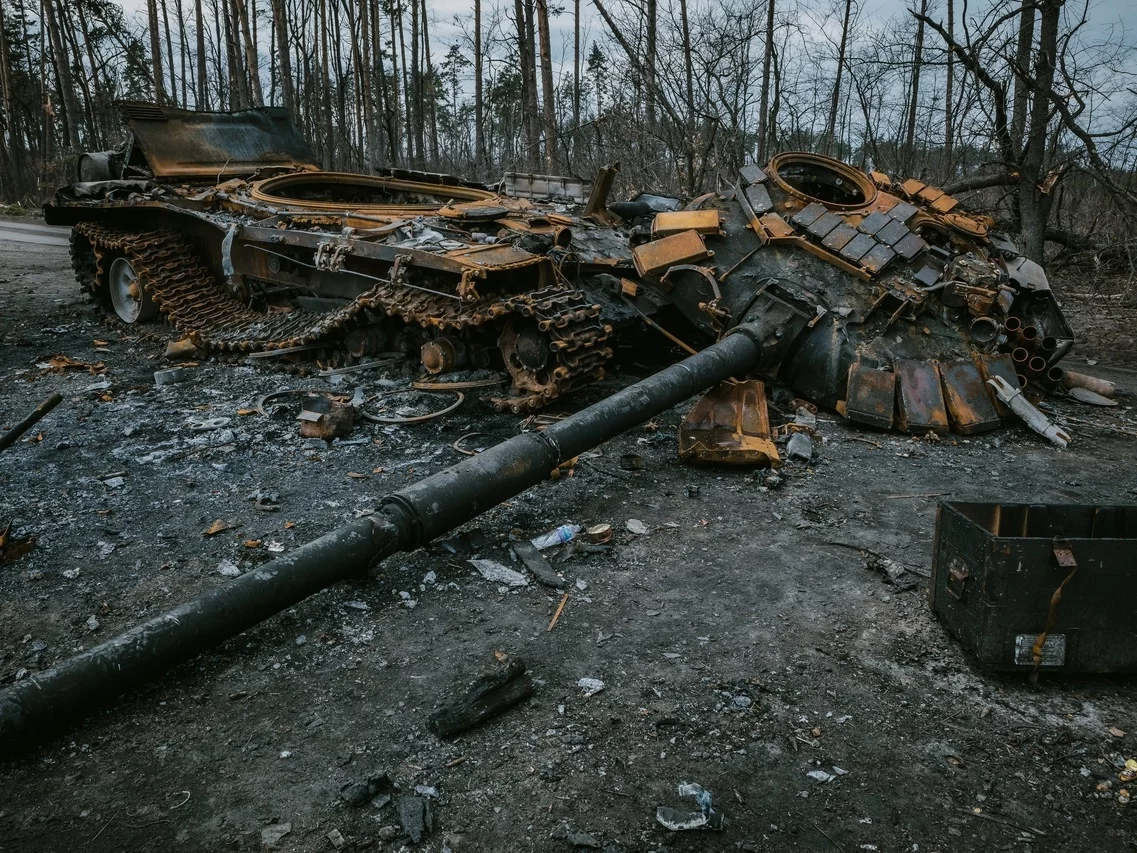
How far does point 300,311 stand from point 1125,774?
717cm

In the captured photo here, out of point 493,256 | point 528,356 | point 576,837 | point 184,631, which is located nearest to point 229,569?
point 184,631

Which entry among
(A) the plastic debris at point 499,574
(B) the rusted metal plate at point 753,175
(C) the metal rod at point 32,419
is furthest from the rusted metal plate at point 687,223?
(C) the metal rod at point 32,419

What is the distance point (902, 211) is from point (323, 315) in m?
5.19

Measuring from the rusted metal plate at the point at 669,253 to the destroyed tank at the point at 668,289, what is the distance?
0.02 m

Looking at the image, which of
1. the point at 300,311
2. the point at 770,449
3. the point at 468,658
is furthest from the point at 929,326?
the point at 300,311

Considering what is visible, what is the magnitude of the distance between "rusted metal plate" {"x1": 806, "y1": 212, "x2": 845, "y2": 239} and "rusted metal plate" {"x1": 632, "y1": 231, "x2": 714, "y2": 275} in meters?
0.85

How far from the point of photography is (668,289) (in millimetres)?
7137

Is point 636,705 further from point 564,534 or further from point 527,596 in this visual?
point 564,534

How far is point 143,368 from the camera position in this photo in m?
7.86

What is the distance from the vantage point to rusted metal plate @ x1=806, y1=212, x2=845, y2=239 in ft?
22.7

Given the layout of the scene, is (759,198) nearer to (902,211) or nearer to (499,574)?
(902,211)

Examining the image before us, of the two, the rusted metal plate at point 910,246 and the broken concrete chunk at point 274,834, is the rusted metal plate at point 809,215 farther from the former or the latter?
the broken concrete chunk at point 274,834

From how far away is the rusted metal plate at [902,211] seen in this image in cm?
715

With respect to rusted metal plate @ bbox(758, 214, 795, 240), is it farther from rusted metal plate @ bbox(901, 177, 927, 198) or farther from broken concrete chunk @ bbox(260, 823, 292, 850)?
broken concrete chunk @ bbox(260, 823, 292, 850)
